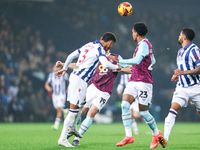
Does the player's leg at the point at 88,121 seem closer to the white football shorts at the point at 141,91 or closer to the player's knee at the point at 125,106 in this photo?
the player's knee at the point at 125,106

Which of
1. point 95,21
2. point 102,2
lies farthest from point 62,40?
point 102,2

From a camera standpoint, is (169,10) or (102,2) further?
(169,10)

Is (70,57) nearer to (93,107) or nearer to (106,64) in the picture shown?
(106,64)

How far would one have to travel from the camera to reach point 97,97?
6.79 m

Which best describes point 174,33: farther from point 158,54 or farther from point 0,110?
point 0,110

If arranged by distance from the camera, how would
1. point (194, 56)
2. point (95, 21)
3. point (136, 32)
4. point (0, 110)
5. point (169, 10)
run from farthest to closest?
point (169, 10), point (95, 21), point (0, 110), point (136, 32), point (194, 56)

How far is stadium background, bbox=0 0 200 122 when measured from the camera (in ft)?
53.3

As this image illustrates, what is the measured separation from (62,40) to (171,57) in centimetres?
770

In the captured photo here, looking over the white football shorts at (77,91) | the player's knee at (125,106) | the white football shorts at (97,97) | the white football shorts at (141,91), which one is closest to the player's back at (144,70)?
the white football shorts at (141,91)

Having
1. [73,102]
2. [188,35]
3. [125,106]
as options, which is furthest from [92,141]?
[188,35]

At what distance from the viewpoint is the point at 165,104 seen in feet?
64.0

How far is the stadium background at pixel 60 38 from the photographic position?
16.2 meters

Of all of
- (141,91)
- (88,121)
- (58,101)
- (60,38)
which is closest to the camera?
(141,91)

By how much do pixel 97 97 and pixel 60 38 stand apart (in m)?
14.2
